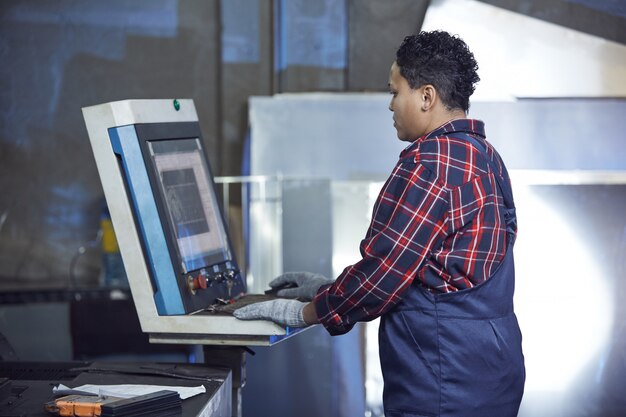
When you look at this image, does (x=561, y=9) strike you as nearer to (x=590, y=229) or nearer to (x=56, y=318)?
(x=590, y=229)

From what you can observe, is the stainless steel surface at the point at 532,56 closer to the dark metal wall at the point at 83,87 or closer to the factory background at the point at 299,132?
the factory background at the point at 299,132

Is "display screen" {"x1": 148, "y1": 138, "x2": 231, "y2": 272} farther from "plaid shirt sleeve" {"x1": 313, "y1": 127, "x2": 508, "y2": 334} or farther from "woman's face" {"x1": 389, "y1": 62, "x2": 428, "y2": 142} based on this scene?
"woman's face" {"x1": 389, "y1": 62, "x2": 428, "y2": 142}

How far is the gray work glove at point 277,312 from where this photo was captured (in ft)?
6.03

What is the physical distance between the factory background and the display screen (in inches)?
38.9

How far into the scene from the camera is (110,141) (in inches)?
75.4

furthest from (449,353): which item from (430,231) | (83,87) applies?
(83,87)

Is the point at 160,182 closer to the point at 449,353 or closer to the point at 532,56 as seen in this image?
the point at 449,353

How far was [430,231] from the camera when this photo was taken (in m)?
1.68

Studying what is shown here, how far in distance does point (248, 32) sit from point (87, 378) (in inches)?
95.6

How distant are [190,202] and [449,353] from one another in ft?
2.46

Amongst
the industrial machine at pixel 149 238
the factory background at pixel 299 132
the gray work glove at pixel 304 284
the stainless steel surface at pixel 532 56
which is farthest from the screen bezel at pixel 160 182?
the stainless steel surface at pixel 532 56

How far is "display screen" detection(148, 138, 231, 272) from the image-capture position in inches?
78.5

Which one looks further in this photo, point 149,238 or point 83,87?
point 83,87

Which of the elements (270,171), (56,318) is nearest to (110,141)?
(270,171)
